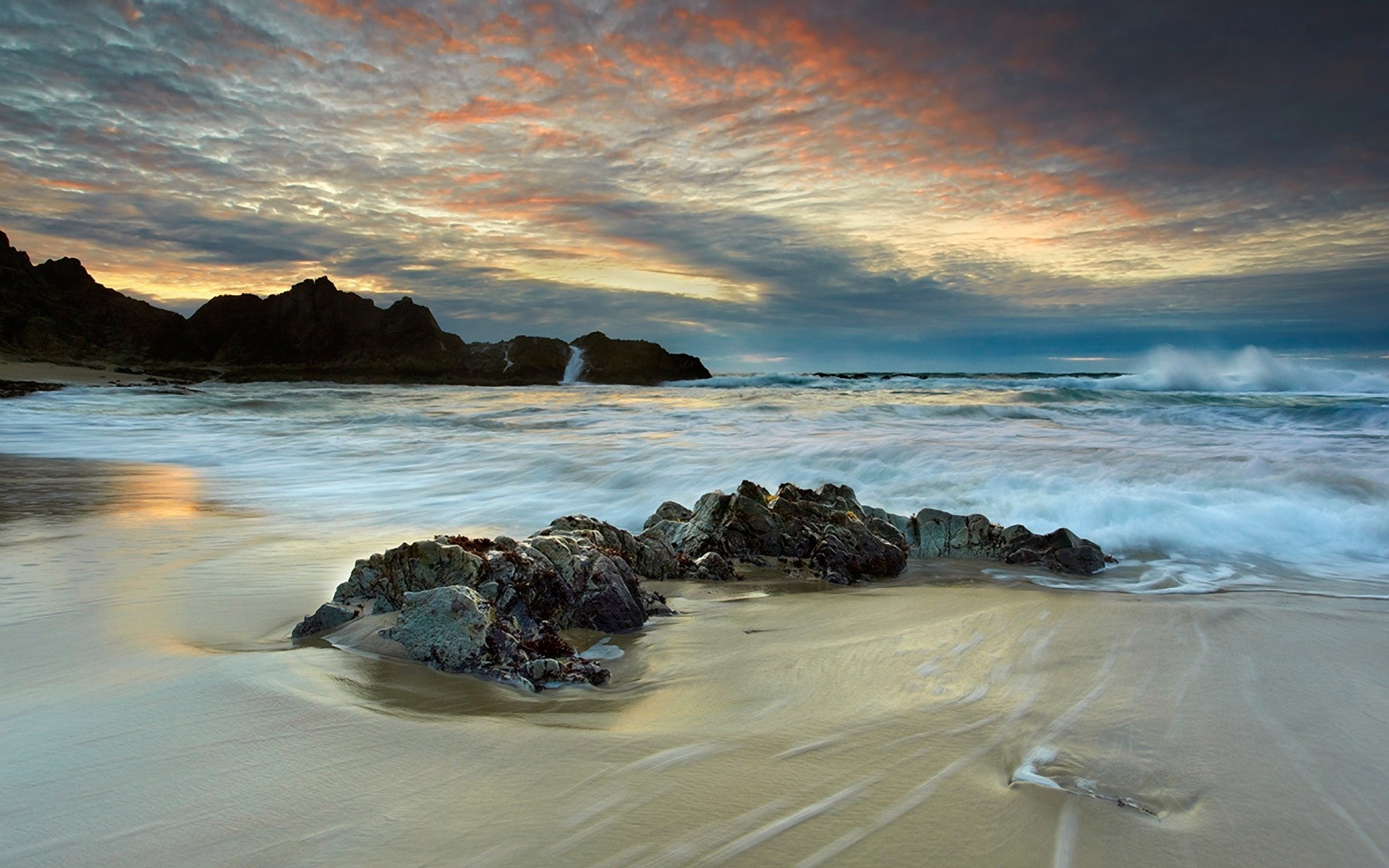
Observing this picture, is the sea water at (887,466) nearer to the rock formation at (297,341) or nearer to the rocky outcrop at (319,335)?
the rock formation at (297,341)

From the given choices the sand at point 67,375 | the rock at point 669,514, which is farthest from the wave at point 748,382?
the rock at point 669,514

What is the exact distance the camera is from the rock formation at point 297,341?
53875 mm

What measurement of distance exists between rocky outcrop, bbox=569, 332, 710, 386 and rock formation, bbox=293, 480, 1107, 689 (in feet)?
168

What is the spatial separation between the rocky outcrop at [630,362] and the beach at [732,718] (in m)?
51.9

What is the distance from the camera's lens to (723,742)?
2.33m

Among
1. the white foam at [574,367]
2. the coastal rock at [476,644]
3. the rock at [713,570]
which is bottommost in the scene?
the rock at [713,570]

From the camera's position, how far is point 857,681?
2.95m

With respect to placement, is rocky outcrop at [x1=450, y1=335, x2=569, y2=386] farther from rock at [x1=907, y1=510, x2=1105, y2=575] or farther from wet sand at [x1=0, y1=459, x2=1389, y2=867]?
wet sand at [x1=0, y1=459, x2=1389, y2=867]

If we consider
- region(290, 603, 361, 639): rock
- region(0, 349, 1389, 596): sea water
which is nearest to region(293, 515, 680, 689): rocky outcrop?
region(290, 603, 361, 639): rock

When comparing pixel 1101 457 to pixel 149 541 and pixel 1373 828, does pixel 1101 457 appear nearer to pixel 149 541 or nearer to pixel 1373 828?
pixel 1373 828

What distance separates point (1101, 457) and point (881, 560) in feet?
20.7

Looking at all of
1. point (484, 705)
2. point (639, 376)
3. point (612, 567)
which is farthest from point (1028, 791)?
point (639, 376)

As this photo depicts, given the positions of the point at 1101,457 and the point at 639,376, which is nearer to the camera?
the point at 1101,457

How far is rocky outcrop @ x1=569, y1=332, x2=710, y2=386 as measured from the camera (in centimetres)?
5825
